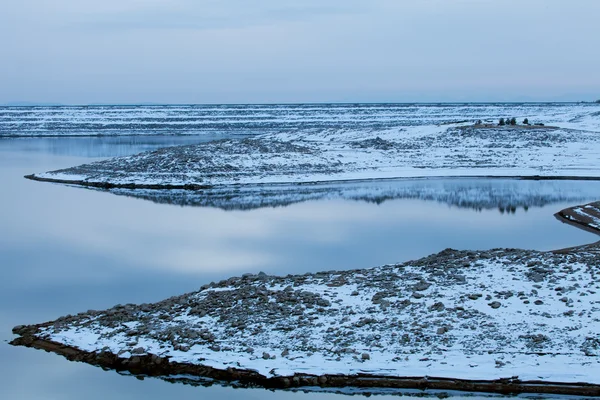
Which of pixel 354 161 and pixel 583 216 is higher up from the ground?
pixel 354 161

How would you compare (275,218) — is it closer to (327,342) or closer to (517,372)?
(327,342)

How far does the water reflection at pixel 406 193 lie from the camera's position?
3050cm

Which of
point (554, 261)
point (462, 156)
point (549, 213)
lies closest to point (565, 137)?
point (462, 156)

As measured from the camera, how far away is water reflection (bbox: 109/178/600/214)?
30500 millimetres

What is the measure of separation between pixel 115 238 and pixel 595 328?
15.5 meters

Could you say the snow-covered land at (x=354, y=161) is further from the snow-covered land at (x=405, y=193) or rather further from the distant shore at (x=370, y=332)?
the distant shore at (x=370, y=332)

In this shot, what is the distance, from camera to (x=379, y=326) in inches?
499

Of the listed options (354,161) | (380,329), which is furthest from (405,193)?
(380,329)

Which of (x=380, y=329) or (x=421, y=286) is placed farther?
(x=421, y=286)

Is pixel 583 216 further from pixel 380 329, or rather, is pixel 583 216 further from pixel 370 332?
pixel 370 332

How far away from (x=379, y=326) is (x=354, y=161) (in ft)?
102

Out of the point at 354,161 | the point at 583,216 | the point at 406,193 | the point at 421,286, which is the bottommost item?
the point at 406,193

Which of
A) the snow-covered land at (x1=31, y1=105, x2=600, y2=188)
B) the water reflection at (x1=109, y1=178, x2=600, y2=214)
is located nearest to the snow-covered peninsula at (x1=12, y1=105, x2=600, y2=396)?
the water reflection at (x1=109, y1=178, x2=600, y2=214)

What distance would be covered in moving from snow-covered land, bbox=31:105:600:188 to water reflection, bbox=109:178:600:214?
1.60 meters
